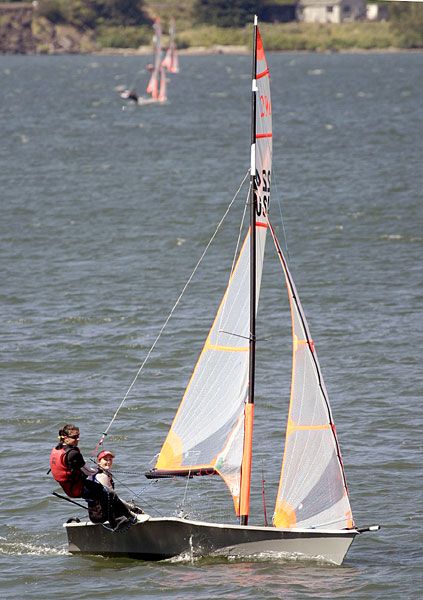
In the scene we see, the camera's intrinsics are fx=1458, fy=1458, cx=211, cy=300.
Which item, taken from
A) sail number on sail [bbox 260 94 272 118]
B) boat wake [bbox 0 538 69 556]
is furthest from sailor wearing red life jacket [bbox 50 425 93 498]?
sail number on sail [bbox 260 94 272 118]

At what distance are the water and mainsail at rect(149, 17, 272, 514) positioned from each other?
105 centimetres

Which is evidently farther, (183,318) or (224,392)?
(183,318)

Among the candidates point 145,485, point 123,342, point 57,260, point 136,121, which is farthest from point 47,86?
point 145,485

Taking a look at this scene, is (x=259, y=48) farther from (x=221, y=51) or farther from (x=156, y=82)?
(x=221, y=51)

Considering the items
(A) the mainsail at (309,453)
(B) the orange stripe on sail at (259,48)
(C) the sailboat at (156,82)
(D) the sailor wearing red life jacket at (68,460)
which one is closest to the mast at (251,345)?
(B) the orange stripe on sail at (259,48)

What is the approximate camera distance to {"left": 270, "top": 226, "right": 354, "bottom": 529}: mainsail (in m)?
18.7

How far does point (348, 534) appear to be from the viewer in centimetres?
1842

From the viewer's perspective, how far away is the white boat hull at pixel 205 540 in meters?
18.6

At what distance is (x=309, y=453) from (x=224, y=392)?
139 centimetres

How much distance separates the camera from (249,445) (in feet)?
62.8

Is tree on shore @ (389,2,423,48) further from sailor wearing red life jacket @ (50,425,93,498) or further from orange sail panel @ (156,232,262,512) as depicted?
sailor wearing red life jacket @ (50,425,93,498)

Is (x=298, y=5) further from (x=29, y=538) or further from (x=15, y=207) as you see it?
(x=29, y=538)

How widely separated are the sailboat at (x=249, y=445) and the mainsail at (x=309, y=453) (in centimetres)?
1

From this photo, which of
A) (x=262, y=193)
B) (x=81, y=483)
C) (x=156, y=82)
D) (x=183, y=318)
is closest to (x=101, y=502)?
(x=81, y=483)
